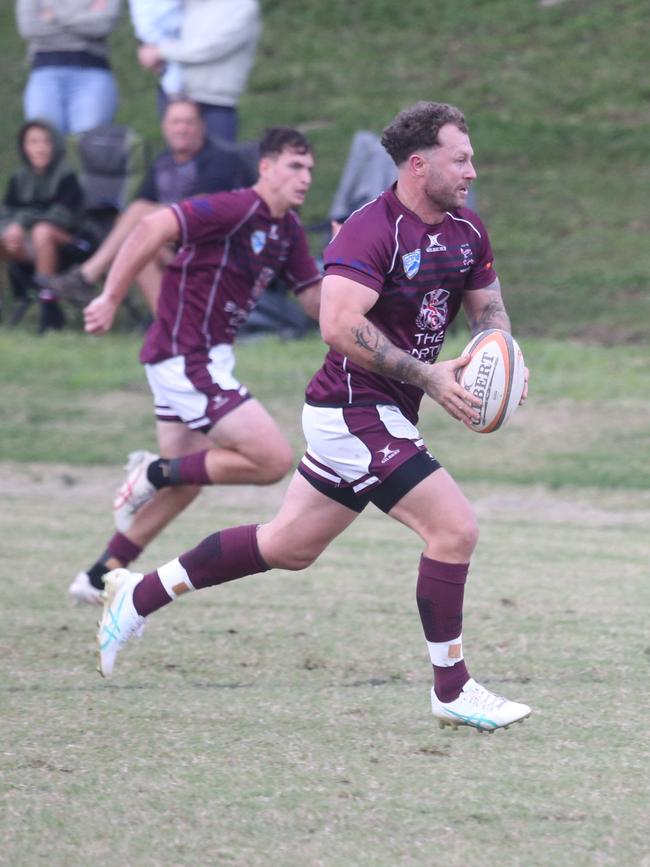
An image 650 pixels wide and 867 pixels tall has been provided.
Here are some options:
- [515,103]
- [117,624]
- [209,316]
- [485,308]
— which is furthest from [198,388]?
[515,103]

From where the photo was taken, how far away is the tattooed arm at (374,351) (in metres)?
4.72

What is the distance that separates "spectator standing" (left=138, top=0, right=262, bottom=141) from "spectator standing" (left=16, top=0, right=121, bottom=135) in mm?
1237

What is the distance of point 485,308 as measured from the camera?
17.0 ft

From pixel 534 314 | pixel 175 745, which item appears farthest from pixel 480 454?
pixel 175 745

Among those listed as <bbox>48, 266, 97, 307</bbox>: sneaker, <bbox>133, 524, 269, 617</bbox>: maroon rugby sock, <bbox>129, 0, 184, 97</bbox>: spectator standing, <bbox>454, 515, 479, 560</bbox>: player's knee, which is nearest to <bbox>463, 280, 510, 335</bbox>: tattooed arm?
<bbox>454, 515, 479, 560</bbox>: player's knee

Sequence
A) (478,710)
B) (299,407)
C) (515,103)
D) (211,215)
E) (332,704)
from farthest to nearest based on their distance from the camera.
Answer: (515,103) → (299,407) → (211,215) → (332,704) → (478,710)

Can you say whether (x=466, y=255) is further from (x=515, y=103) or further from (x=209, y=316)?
(x=515, y=103)

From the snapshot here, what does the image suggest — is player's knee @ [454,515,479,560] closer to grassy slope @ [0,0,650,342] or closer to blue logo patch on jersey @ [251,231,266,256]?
blue logo patch on jersey @ [251,231,266,256]

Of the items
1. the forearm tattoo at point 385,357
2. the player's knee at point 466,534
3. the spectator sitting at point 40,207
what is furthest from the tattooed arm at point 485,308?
the spectator sitting at point 40,207

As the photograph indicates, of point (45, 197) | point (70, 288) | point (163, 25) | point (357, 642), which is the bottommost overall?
point (70, 288)

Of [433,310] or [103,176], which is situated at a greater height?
[433,310]

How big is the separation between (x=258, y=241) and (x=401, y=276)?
86.4 inches

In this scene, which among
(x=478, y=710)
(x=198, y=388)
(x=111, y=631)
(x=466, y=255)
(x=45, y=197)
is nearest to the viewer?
(x=478, y=710)

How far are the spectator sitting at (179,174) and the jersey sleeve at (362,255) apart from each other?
17.5 feet
